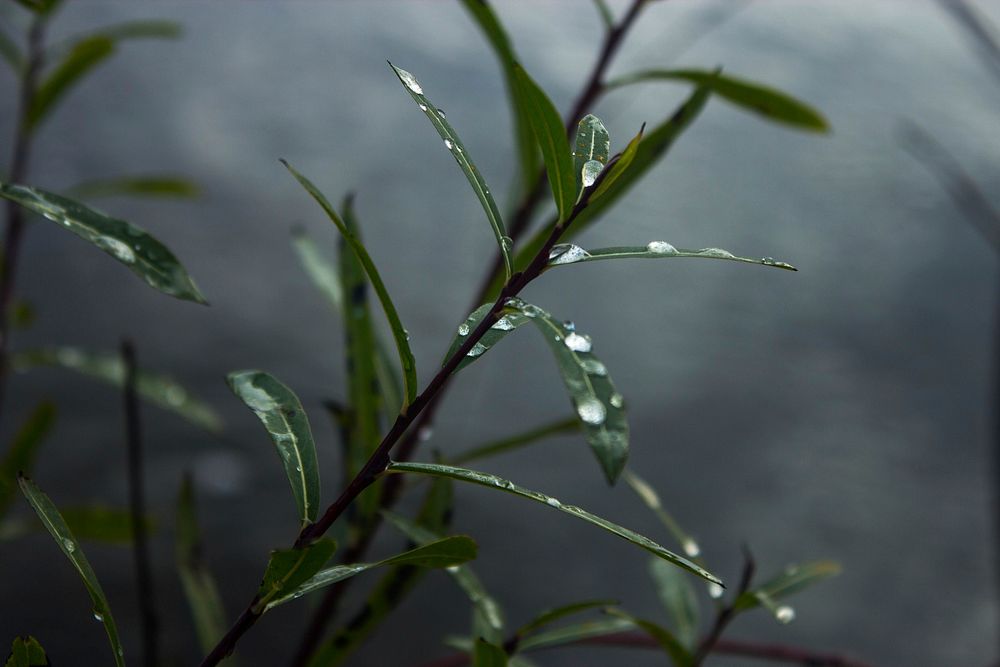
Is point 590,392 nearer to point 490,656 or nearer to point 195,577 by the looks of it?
point 490,656

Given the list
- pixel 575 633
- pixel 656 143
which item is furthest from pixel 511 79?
pixel 575 633

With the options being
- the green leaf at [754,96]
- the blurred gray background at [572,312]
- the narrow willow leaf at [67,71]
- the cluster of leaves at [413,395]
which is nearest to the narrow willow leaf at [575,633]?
the cluster of leaves at [413,395]

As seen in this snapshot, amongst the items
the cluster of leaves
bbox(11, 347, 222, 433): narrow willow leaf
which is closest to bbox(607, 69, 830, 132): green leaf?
the cluster of leaves

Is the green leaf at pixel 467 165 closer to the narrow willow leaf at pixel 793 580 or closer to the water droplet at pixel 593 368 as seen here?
the water droplet at pixel 593 368

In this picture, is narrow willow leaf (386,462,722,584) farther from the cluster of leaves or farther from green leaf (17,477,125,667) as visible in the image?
green leaf (17,477,125,667)

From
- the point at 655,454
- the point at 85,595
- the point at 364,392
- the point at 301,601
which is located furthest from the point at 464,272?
the point at 364,392

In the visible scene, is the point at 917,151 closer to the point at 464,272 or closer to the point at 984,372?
the point at 984,372
